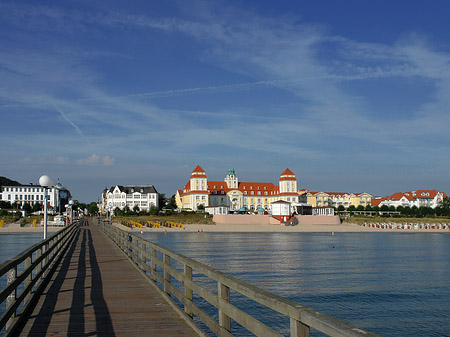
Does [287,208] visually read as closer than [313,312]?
No

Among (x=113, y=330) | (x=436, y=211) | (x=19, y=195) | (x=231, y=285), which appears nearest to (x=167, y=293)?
(x=113, y=330)

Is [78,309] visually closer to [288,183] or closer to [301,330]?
[301,330]

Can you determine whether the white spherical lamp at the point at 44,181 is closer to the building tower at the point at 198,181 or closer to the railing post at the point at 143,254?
the railing post at the point at 143,254

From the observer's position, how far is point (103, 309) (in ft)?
27.2

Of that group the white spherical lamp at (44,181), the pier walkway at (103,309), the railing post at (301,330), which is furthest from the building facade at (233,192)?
the railing post at (301,330)

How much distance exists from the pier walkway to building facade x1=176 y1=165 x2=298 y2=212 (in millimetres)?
131189

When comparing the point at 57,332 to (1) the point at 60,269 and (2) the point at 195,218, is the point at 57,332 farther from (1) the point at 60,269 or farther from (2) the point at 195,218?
(2) the point at 195,218

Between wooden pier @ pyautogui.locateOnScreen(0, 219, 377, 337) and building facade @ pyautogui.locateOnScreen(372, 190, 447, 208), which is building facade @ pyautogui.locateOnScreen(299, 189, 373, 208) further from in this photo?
wooden pier @ pyautogui.locateOnScreen(0, 219, 377, 337)

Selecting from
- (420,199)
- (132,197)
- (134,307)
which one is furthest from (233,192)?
(134,307)

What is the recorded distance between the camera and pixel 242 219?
110 meters

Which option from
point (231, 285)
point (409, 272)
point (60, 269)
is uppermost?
point (231, 285)

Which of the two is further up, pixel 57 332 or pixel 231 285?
pixel 231 285

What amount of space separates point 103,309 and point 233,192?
148 meters

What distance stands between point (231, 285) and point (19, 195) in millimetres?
177005
